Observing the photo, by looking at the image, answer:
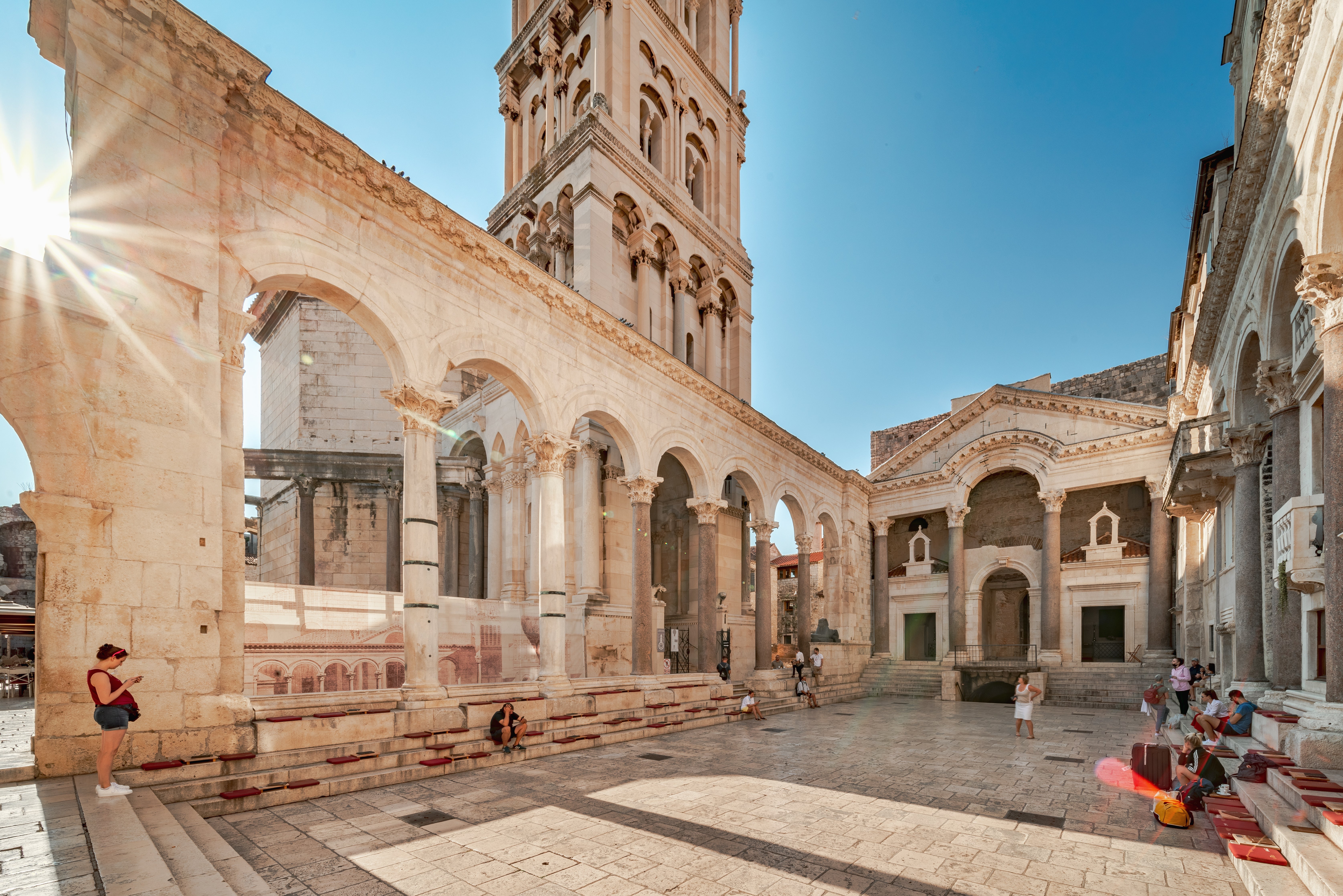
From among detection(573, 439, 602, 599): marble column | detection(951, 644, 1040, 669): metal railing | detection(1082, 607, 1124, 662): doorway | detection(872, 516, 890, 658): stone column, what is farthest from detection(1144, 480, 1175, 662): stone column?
detection(573, 439, 602, 599): marble column

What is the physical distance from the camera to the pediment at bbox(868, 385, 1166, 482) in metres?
22.3

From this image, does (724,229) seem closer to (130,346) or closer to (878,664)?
(878,664)

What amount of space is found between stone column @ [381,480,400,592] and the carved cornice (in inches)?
720

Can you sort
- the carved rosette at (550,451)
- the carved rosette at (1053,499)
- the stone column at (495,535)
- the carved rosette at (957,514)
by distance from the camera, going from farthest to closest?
the carved rosette at (957,514), the carved rosette at (1053,499), the stone column at (495,535), the carved rosette at (550,451)

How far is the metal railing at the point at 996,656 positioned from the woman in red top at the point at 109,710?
2206cm

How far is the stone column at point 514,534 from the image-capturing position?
17844mm

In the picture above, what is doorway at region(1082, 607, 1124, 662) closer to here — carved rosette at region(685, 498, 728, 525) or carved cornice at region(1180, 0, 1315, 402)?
carved cornice at region(1180, 0, 1315, 402)

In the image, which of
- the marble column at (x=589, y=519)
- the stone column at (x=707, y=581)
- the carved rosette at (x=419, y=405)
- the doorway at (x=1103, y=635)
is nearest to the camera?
the carved rosette at (x=419, y=405)

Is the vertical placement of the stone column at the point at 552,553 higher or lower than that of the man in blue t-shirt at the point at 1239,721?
higher

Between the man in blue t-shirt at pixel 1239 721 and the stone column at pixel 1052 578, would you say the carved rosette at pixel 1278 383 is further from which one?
the stone column at pixel 1052 578

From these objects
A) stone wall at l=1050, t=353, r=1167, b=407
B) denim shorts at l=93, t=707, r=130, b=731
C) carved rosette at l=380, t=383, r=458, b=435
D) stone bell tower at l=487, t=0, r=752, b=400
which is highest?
stone bell tower at l=487, t=0, r=752, b=400

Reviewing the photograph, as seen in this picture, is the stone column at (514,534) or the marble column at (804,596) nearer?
the stone column at (514,534)

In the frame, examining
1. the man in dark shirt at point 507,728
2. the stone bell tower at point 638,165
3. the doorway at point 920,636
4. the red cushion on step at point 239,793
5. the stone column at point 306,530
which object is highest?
the stone bell tower at point 638,165

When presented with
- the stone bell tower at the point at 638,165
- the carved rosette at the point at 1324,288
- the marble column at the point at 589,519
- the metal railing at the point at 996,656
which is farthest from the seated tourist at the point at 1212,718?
the stone bell tower at the point at 638,165
